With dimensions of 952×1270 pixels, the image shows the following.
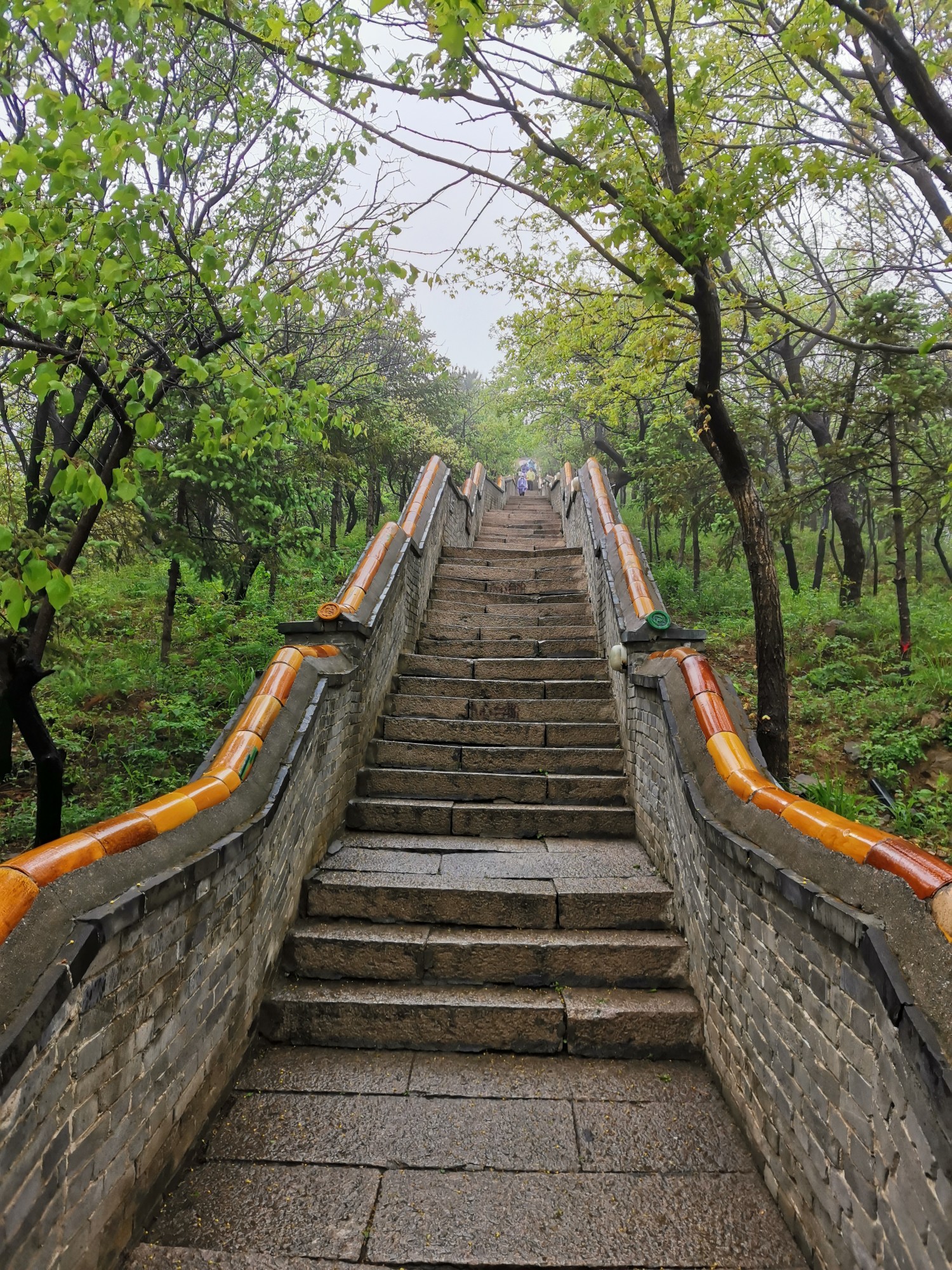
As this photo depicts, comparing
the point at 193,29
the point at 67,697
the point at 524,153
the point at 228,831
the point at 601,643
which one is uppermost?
the point at 193,29

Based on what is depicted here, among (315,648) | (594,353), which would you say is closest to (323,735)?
(315,648)

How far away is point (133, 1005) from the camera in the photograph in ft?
7.49

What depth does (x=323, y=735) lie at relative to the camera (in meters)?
4.29

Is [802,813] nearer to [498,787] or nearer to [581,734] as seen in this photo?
[498,787]

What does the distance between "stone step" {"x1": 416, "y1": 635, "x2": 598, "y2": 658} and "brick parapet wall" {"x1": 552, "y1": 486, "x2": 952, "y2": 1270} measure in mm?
2966

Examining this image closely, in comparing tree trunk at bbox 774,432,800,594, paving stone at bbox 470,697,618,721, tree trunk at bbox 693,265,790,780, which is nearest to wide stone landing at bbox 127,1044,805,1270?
paving stone at bbox 470,697,618,721

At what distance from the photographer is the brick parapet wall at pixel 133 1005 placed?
1.77 metres

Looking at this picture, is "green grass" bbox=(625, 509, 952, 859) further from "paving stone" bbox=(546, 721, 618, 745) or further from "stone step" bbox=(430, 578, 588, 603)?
"stone step" bbox=(430, 578, 588, 603)

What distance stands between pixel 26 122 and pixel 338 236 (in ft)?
10.1

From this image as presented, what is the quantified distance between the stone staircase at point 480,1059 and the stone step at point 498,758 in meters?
0.02

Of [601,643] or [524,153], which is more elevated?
[524,153]

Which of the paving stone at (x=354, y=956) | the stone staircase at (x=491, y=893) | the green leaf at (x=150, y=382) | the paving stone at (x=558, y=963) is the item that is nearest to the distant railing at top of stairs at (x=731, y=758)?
the stone staircase at (x=491, y=893)

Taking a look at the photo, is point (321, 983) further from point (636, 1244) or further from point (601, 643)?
point (601, 643)

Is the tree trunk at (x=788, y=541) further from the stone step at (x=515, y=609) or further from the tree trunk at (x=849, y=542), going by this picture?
the stone step at (x=515, y=609)
